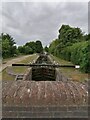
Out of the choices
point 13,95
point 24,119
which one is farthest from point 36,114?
point 13,95

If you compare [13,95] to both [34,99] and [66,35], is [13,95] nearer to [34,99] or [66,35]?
[34,99]

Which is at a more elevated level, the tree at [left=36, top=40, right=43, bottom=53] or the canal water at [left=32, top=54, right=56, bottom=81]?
the tree at [left=36, top=40, right=43, bottom=53]

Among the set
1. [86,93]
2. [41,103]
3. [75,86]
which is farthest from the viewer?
[75,86]

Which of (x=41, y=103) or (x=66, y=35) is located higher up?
(x=66, y=35)

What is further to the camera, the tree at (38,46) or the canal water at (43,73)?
the tree at (38,46)

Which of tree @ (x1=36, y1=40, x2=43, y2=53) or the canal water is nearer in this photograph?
the canal water

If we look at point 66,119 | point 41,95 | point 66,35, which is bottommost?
point 66,119

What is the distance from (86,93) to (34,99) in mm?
1659

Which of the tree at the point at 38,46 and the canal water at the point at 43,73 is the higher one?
the tree at the point at 38,46

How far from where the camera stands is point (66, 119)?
5285mm

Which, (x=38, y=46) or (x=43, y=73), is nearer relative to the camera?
(x=43, y=73)

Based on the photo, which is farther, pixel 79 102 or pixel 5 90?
pixel 5 90

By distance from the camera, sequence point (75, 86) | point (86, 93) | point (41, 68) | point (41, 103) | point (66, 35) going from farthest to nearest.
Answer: point (66, 35), point (41, 68), point (75, 86), point (86, 93), point (41, 103)

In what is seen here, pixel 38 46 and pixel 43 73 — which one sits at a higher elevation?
pixel 38 46
